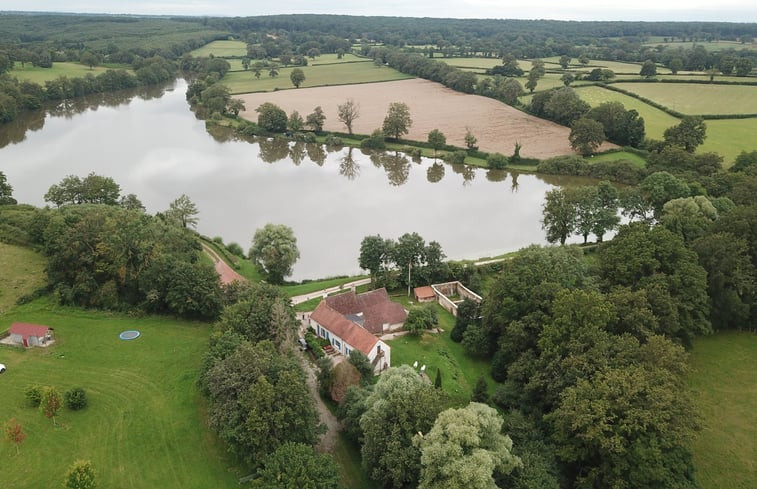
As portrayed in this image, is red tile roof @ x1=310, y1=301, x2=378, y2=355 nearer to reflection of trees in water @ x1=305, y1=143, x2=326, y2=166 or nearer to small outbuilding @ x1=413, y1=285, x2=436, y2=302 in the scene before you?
small outbuilding @ x1=413, y1=285, x2=436, y2=302

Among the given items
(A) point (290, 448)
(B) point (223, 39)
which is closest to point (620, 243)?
(A) point (290, 448)

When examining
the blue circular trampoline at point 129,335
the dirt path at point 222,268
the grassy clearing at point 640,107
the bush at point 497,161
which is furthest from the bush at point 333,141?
the blue circular trampoline at point 129,335

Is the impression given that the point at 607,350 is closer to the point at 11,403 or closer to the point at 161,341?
the point at 161,341

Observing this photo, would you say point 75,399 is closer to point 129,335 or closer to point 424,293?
point 129,335

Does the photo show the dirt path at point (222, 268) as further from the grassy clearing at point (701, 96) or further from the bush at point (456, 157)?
the grassy clearing at point (701, 96)

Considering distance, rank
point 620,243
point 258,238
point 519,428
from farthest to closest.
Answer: point 258,238
point 620,243
point 519,428

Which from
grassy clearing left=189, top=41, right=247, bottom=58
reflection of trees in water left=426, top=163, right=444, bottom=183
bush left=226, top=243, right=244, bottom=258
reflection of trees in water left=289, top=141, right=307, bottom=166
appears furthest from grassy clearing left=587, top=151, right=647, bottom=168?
grassy clearing left=189, top=41, right=247, bottom=58
